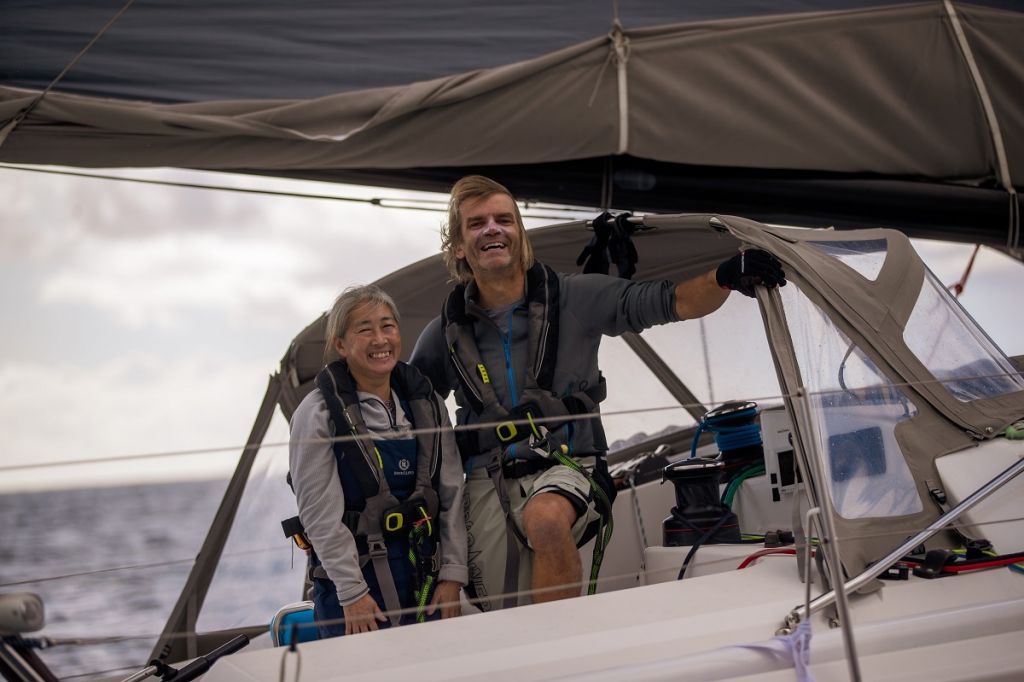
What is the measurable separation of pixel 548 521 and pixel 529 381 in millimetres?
404

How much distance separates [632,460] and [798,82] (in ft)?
5.36

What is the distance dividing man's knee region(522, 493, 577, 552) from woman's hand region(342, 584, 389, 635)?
0.38 meters

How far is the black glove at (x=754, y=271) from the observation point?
2.07 meters

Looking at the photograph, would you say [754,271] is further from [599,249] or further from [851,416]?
[599,249]

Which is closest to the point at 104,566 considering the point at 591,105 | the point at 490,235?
the point at 490,235

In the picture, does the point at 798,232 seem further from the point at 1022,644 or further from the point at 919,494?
the point at 1022,644

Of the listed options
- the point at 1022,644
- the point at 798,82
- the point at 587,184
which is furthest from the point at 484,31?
the point at 1022,644

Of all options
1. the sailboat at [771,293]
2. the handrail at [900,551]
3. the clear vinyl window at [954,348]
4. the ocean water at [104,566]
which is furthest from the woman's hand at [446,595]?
the clear vinyl window at [954,348]

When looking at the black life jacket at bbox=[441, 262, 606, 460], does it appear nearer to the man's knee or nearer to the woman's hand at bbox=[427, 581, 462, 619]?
the man's knee


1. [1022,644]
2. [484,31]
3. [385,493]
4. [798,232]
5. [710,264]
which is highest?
[484,31]

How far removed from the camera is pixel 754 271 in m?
2.07

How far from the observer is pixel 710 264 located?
12.2 feet

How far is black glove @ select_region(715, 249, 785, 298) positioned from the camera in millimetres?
2066

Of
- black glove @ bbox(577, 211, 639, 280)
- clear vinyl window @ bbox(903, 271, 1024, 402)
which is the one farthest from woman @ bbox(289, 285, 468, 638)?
clear vinyl window @ bbox(903, 271, 1024, 402)
